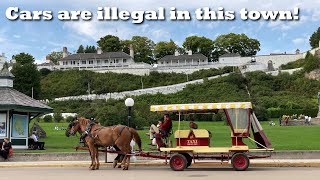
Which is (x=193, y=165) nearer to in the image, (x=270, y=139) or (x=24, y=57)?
(x=270, y=139)

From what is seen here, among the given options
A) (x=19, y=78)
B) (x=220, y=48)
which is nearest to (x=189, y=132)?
(x=19, y=78)

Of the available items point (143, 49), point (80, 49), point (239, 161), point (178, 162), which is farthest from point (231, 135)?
point (80, 49)

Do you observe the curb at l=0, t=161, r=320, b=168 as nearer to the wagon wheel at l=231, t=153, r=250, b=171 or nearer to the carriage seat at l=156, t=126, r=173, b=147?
the wagon wheel at l=231, t=153, r=250, b=171

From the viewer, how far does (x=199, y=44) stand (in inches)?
5625

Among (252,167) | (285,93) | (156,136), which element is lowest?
(252,167)

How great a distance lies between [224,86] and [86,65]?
1720 inches

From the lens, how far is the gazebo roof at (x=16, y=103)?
86.3 feet

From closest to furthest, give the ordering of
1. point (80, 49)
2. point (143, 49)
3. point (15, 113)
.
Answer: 1. point (15, 113)
2. point (143, 49)
3. point (80, 49)

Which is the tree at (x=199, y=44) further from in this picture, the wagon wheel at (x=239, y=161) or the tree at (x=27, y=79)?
the wagon wheel at (x=239, y=161)

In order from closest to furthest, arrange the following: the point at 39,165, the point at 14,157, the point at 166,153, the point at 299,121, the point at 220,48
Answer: the point at 166,153, the point at 39,165, the point at 14,157, the point at 299,121, the point at 220,48

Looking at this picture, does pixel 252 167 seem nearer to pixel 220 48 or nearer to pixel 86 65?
pixel 86 65

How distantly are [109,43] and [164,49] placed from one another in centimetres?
1565

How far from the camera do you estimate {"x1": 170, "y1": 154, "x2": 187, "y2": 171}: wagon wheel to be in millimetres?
17844

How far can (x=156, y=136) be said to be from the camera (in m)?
18.4
